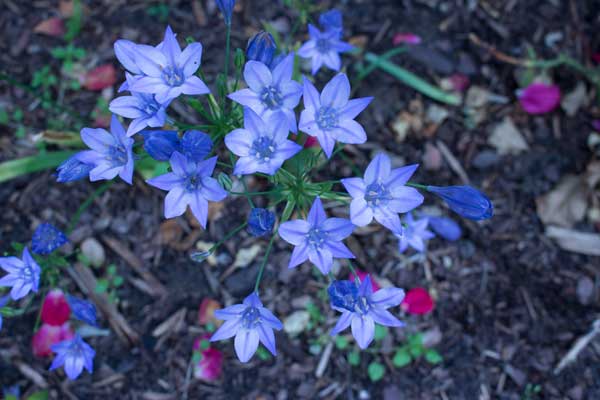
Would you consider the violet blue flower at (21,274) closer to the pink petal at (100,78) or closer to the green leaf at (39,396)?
the green leaf at (39,396)

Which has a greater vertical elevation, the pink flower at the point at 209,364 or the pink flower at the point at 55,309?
the pink flower at the point at 55,309

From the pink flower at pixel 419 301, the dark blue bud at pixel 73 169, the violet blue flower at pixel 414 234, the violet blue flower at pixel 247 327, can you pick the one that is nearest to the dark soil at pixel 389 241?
the pink flower at pixel 419 301

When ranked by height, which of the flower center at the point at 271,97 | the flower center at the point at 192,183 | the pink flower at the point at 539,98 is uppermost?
the flower center at the point at 271,97

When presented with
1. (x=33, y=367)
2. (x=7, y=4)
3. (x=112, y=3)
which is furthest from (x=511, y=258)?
(x=7, y=4)

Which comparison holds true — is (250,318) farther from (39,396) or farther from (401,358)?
(39,396)

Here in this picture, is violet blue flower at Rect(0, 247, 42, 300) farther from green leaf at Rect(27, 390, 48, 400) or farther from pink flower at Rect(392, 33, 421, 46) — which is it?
pink flower at Rect(392, 33, 421, 46)

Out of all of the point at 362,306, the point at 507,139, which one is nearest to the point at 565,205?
the point at 507,139

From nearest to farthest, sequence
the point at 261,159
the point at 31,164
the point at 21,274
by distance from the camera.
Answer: the point at 261,159 < the point at 21,274 < the point at 31,164

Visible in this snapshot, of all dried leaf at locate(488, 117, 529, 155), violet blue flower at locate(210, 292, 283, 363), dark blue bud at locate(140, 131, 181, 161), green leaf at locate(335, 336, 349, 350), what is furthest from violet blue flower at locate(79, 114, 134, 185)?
dried leaf at locate(488, 117, 529, 155)
